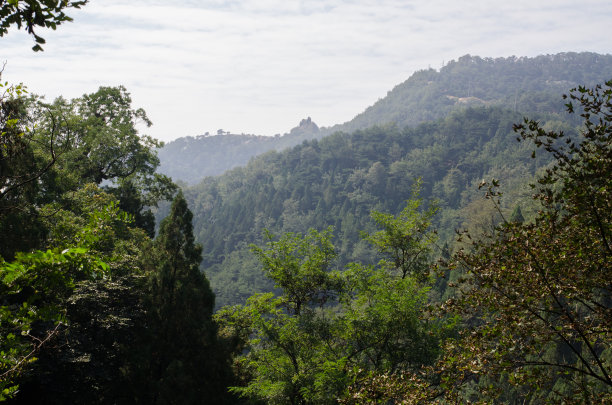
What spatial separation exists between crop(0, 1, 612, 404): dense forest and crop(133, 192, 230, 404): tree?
0.13ft

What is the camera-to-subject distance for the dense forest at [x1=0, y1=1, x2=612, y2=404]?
4.00m

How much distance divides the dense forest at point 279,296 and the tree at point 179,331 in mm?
39

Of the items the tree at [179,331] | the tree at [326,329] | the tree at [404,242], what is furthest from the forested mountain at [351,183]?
the tree at [326,329]

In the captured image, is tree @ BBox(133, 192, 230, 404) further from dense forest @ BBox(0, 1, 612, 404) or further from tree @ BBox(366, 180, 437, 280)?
tree @ BBox(366, 180, 437, 280)

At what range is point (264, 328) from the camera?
926 centimetres

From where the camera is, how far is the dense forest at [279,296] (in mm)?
4004

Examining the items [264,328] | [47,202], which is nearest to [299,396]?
[264,328]

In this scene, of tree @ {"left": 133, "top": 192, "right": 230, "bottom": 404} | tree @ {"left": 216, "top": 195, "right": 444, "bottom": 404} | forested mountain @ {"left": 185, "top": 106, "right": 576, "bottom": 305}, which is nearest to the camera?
tree @ {"left": 216, "top": 195, "right": 444, "bottom": 404}

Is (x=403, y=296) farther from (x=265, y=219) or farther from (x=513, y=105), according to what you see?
(x=513, y=105)

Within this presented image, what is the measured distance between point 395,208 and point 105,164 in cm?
9530

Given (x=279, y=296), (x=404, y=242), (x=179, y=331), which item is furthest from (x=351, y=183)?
(x=179, y=331)

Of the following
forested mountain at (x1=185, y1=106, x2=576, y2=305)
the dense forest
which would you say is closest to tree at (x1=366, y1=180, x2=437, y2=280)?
the dense forest

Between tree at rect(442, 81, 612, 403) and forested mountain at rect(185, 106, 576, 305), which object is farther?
forested mountain at rect(185, 106, 576, 305)

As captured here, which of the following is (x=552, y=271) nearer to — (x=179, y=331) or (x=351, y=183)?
(x=179, y=331)
